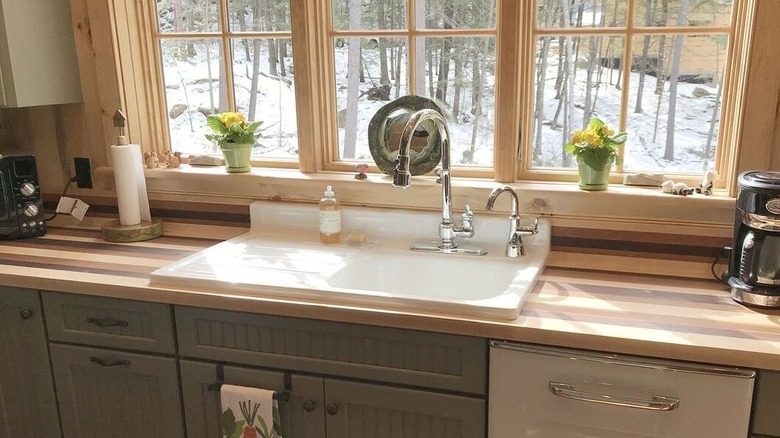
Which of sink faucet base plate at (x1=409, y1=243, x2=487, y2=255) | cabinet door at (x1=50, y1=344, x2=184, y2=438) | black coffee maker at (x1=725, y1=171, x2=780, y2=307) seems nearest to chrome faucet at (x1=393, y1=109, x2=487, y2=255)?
sink faucet base plate at (x1=409, y1=243, x2=487, y2=255)

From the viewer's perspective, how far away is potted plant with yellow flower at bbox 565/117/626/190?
191 centimetres

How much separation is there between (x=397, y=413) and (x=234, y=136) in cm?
110

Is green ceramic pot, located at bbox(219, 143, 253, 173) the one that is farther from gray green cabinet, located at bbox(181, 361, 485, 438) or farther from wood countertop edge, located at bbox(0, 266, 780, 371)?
gray green cabinet, located at bbox(181, 361, 485, 438)

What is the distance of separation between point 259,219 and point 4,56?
0.91 metres

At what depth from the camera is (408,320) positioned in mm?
1565

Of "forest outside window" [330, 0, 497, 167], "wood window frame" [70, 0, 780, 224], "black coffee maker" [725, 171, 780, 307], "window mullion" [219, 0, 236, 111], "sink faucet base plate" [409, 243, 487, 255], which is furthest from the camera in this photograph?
"window mullion" [219, 0, 236, 111]

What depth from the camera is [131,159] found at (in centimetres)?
224

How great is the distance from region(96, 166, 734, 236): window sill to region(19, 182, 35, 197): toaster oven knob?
236mm

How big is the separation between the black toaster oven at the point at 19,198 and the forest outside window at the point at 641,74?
162cm

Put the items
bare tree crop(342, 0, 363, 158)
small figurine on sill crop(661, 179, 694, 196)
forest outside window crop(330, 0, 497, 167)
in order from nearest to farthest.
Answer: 1. small figurine on sill crop(661, 179, 694, 196)
2. forest outside window crop(330, 0, 497, 167)
3. bare tree crop(342, 0, 363, 158)

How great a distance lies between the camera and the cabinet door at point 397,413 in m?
1.59

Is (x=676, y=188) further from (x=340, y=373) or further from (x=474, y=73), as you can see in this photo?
(x=340, y=373)

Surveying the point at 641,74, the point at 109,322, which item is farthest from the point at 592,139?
the point at 109,322

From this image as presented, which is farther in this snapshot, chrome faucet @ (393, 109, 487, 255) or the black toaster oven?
the black toaster oven
